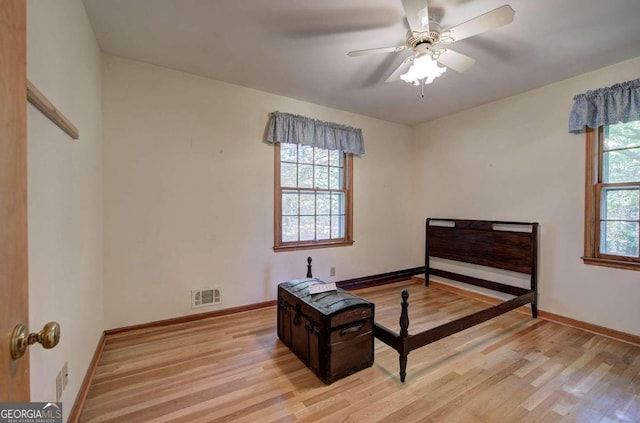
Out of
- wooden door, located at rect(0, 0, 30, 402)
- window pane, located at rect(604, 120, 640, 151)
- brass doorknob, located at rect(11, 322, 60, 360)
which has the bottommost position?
brass doorknob, located at rect(11, 322, 60, 360)

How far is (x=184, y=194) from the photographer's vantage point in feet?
9.48

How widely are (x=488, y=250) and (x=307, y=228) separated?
2381 millimetres

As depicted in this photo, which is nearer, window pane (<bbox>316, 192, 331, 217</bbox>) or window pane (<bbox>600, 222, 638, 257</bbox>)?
window pane (<bbox>600, 222, 638, 257</bbox>)

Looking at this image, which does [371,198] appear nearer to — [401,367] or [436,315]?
[436,315]

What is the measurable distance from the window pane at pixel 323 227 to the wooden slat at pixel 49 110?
8.77ft

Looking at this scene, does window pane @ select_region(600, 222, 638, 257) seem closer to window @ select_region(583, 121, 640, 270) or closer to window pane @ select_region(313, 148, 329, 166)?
window @ select_region(583, 121, 640, 270)

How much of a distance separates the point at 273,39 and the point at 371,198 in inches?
103

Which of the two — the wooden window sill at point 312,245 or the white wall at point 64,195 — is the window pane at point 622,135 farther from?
the white wall at point 64,195

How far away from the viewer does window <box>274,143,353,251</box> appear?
139 inches

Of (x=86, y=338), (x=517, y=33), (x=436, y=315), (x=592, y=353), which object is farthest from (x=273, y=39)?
(x=592, y=353)

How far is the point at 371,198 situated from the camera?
4.28m

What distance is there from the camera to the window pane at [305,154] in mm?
3660

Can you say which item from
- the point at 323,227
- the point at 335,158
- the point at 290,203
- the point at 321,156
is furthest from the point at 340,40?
the point at 323,227

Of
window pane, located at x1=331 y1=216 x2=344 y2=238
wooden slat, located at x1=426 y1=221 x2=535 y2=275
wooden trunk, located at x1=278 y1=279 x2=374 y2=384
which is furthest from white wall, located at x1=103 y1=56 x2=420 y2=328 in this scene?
wooden slat, located at x1=426 y1=221 x2=535 y2=275
